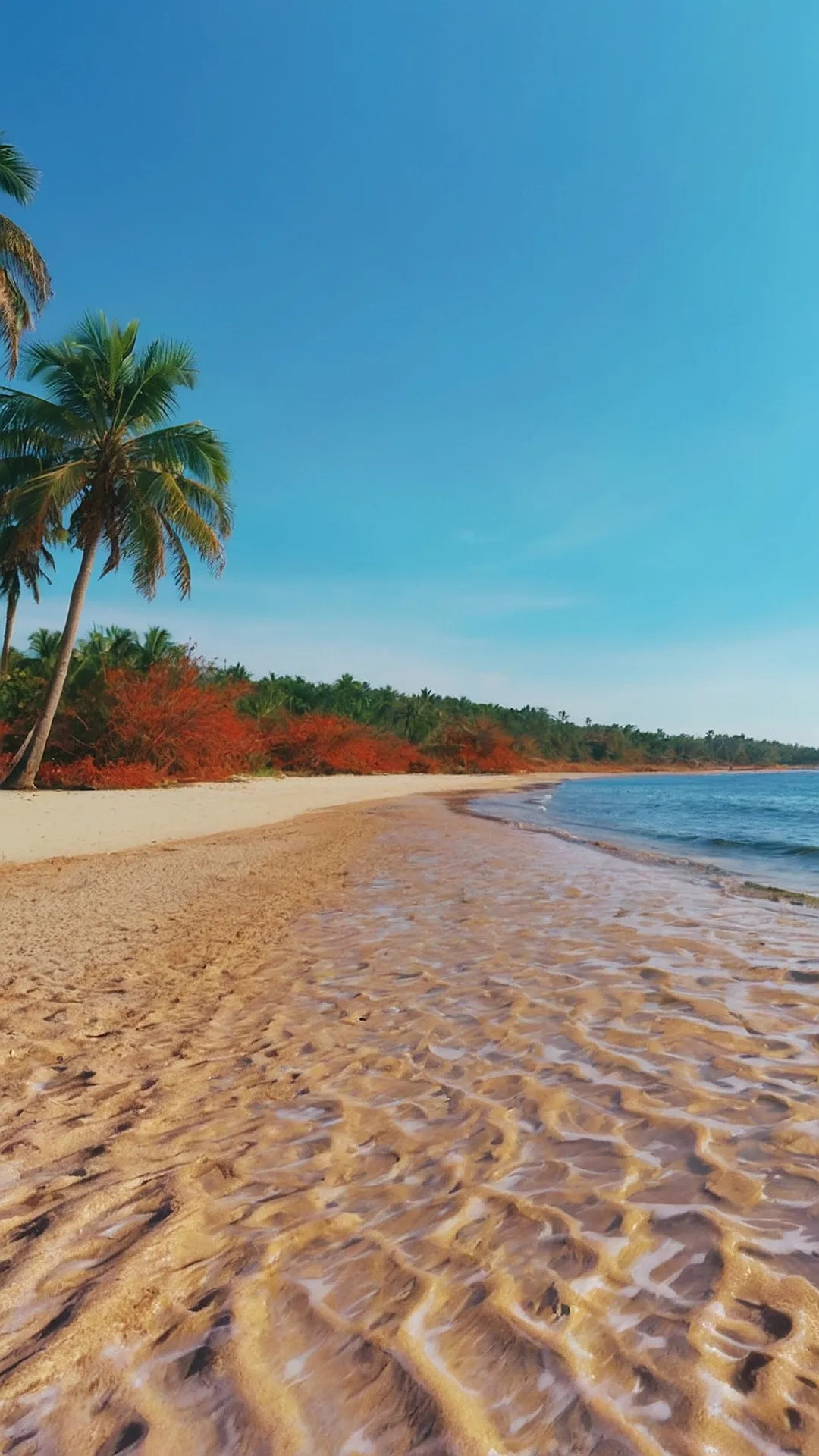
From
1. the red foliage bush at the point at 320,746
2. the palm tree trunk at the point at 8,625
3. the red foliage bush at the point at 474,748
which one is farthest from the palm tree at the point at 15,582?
the red foliage bush at the point at 474,748

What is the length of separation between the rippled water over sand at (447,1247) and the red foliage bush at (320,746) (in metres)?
37.1

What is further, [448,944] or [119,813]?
[119,813]

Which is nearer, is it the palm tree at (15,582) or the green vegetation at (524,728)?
the palm tree at (15,582)

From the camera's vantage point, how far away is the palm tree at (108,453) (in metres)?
19.6

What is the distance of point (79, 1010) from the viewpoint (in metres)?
4.83

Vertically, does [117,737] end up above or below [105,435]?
below

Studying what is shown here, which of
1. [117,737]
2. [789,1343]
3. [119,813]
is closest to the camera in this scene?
[789,1343]

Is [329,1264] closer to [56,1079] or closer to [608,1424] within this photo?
[608,1424]

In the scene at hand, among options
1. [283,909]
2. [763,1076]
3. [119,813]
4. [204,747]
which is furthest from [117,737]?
[763,1076]

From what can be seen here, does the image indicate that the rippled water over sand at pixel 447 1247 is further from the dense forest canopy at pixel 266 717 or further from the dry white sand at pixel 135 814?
the dense forest canopy at pixel 266 717

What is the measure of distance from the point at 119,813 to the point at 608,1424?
16.9m

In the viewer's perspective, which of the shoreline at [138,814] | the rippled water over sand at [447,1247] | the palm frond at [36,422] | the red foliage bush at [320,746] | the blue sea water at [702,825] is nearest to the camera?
the rippled water over sand at [447,1247]

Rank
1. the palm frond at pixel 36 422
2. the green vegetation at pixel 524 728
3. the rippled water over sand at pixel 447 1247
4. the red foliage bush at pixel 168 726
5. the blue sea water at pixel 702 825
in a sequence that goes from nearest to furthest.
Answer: the rippled water over sand at pixel 447 1247, the blue sea water at pixel 702 825, the palm frond at pixel 36 422, the red foliage bush at pixel 168 726, the green vegetation at pixel 524 728

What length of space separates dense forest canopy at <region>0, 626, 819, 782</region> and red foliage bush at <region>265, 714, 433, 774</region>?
0.24ft
